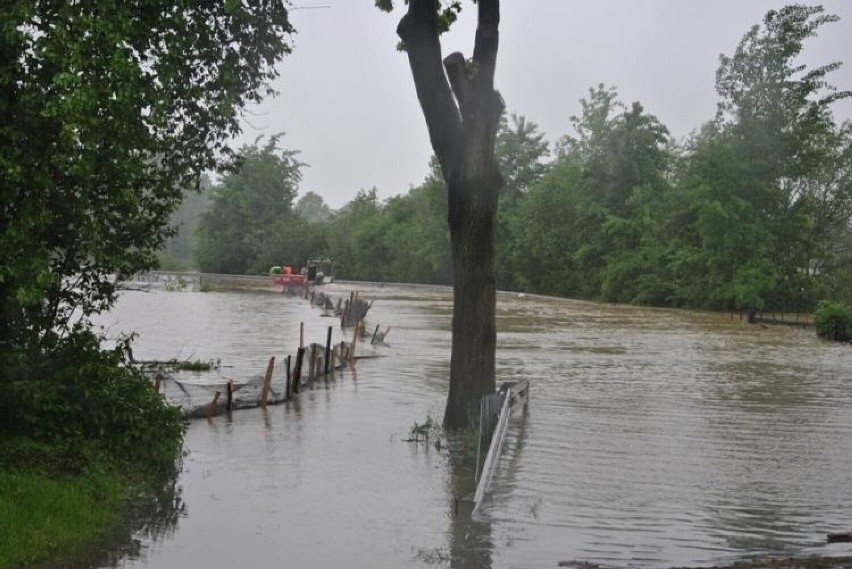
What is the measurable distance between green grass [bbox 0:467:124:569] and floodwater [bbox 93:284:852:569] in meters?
0.41

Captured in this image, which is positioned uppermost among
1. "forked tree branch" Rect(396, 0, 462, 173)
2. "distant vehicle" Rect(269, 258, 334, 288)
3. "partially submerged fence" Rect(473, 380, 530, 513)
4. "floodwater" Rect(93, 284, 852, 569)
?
"forked tree branch" Rect(396, 0, 462, 173)

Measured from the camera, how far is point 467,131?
46.7ft

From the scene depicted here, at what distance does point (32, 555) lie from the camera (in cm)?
811

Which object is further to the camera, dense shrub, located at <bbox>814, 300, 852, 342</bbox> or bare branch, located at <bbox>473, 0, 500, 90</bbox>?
dense shrub, located at <bbox>814, 300, 852, 342</bbox>

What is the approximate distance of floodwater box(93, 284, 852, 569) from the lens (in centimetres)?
934

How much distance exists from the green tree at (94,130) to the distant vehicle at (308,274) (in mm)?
54395

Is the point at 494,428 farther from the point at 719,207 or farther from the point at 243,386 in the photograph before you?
the point at 719,207

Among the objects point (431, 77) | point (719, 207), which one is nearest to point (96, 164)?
point (431, 77)

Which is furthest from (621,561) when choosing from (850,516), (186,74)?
(186,74)

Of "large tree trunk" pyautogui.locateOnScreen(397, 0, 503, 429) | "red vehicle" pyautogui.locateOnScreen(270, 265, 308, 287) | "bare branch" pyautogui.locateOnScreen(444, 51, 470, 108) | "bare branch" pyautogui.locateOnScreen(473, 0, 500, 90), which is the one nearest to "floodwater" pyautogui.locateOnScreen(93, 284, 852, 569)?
"large tree trunk" pyautogui.locateOnScreen(397, 0, 503, 429)

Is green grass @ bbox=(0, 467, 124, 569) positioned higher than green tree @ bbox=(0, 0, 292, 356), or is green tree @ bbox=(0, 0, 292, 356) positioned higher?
green tree @ bbox=(0, 0, 292, 356)

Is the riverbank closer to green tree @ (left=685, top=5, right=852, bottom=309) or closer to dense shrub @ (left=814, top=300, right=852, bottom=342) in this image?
dense shrub @ (left=814, top=300, right=852, bottom=342)

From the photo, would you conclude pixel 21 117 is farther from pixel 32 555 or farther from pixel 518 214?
pixel 518 214

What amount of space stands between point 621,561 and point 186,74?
679 centimetres
